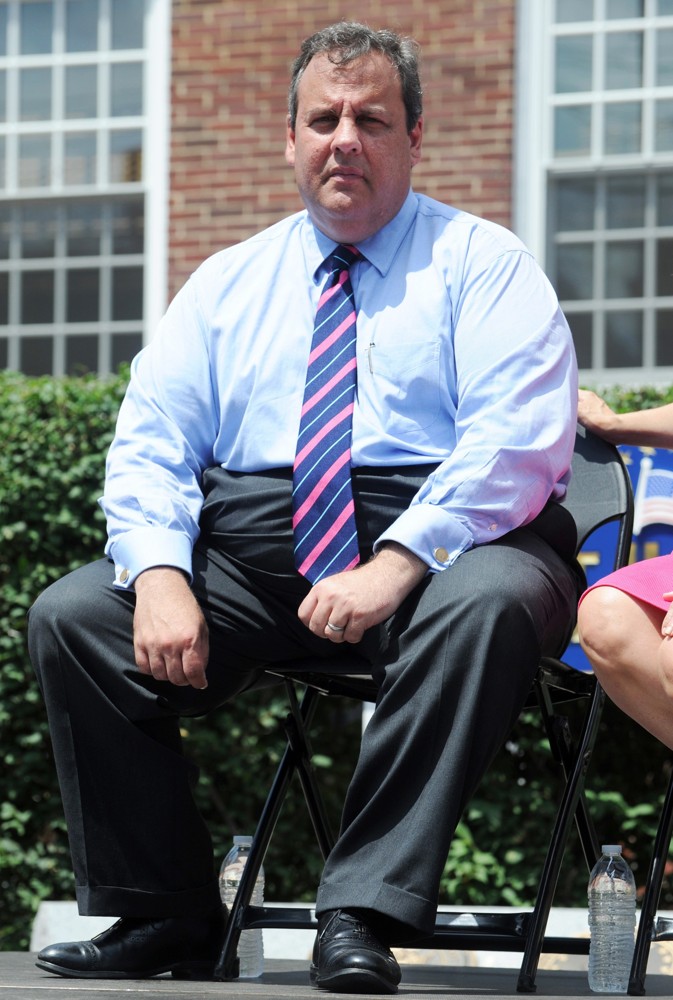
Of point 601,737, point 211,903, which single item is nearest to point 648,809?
point 601,737

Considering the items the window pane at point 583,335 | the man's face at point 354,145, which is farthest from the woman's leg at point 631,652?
the window pane at point 583,335

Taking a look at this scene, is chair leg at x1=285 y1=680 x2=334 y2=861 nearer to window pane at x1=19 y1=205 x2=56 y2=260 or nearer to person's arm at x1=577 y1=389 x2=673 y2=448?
person's arm at x1=577 y1=389 x2=673 y2=448

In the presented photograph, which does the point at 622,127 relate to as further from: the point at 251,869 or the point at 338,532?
the point at 251,869

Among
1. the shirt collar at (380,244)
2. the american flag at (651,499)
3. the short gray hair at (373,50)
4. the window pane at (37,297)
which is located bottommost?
the american flag at (651,499)

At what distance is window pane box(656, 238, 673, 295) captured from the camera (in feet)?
24.4

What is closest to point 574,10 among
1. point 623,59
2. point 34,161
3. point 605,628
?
point 623,59

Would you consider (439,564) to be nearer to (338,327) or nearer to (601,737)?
(338,327)

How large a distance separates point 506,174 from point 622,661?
16.1 feet

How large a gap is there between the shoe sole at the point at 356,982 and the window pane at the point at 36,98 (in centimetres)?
645

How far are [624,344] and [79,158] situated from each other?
10.3 ft

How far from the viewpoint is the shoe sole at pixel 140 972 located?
9.75 feet

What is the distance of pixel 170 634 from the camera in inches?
116

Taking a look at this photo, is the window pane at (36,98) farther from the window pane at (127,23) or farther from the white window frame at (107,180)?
the window pane at (127,23)

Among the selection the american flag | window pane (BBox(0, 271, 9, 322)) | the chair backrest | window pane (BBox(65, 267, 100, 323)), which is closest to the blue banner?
the american flag
